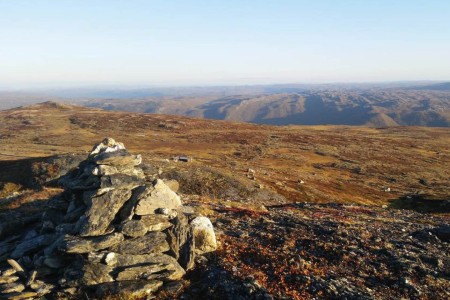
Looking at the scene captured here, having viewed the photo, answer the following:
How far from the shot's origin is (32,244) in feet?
79.3

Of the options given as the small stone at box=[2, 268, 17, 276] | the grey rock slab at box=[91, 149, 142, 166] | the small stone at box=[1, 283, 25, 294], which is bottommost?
the small stone at box=[1, 283, 25, 294]

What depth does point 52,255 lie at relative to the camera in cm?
2202

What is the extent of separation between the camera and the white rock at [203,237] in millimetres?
25672

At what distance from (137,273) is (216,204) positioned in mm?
23314

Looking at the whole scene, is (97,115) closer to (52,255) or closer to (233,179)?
(233,179)

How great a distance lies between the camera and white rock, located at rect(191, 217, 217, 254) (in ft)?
84.2

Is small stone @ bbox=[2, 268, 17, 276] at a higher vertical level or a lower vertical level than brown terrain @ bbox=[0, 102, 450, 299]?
higher

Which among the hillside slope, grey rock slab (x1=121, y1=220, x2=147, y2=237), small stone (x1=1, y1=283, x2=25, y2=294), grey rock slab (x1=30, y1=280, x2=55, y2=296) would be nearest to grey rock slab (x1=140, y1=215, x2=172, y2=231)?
grey rock slab (x1=121, y1=220, x2=147, y2=237)

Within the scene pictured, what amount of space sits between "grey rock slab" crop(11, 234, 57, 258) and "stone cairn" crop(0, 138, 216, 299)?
58 mm

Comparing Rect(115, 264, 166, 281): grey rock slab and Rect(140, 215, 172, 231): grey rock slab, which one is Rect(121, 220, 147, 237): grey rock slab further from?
Rect(115, 264, 166, 281): grey rock slab

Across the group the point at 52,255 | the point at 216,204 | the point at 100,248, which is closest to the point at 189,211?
the point at 100,248

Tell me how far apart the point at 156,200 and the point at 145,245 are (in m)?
3.57

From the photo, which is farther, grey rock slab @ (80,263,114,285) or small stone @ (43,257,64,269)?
small stone @ (43,257,64,269)

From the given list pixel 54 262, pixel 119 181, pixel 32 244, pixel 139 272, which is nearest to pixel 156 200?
pixel 119 181
